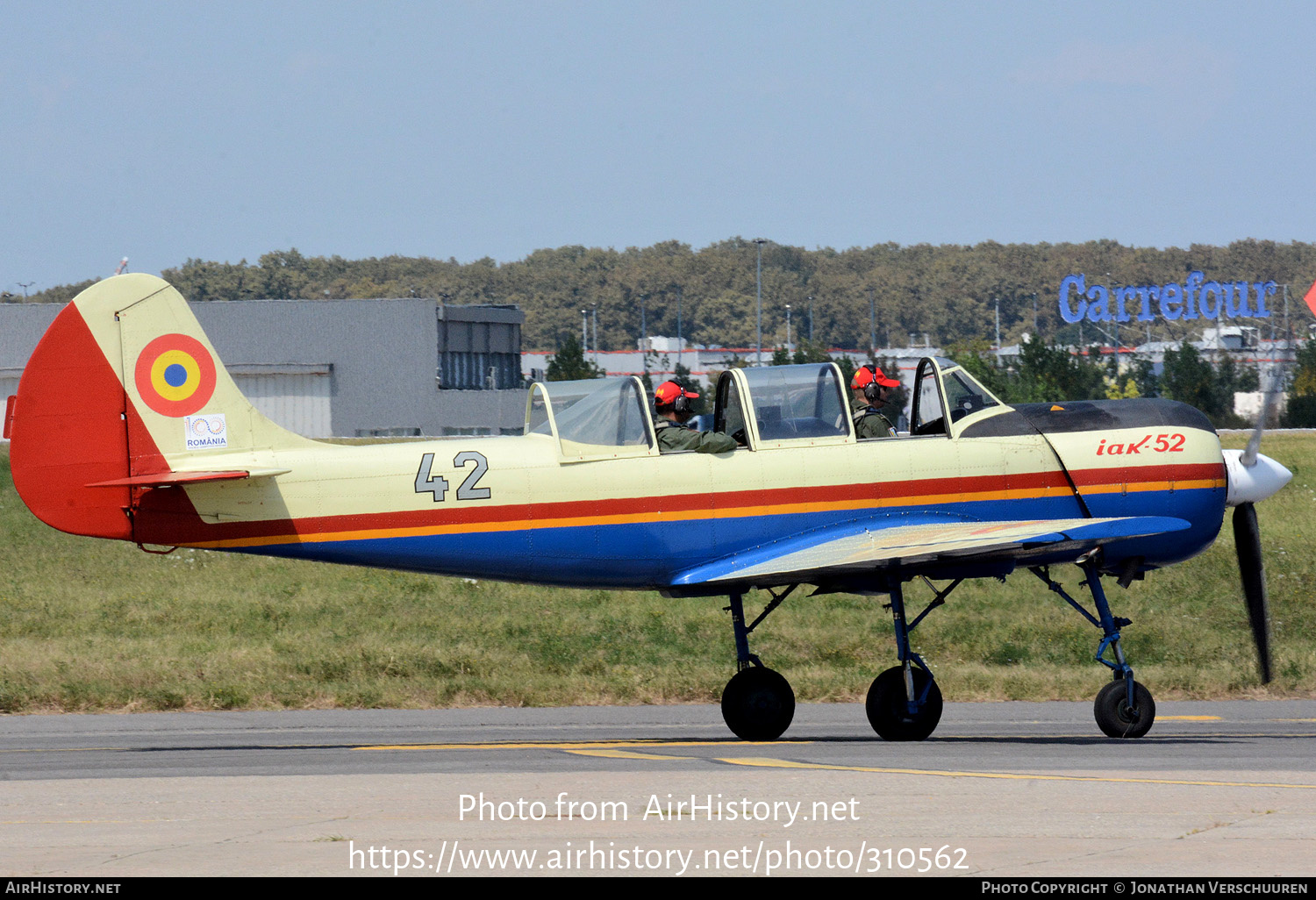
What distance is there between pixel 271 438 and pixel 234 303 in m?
66.9

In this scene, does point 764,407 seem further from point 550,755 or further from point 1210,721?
point 1210,721

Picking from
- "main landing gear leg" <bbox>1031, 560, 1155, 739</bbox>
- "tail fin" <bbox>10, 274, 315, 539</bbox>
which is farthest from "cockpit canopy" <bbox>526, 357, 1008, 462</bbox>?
"tail fin" <bbox>10, 274, 315, 539</bbox>

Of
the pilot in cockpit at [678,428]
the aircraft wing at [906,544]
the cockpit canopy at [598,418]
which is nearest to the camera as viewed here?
the aircraft wing at [906,544]

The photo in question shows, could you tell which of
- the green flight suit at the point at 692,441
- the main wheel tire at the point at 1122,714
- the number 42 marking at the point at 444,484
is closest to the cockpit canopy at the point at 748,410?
the green flight suit at the point at 692,441

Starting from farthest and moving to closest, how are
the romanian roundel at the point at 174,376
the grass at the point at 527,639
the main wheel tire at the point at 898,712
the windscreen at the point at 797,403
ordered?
the grass at the point at 527,639, the main wheel tire at the point at 898,712, the windscreen at the point at 797,403, the romanian roundel at the point at 174,376

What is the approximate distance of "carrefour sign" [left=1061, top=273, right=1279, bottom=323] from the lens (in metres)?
87.9

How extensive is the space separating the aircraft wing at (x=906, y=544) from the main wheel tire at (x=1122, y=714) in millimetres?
1331

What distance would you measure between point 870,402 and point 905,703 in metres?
2.72

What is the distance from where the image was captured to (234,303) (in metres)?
75.8

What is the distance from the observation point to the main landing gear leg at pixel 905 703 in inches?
488

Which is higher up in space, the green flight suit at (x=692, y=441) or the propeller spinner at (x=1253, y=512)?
the green flight suit at (x=692, y=441)

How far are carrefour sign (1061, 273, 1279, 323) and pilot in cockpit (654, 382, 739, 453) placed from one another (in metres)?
78.1

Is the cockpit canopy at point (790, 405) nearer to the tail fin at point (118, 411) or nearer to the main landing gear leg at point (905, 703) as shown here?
the main landing gear leg at point (905, 703)

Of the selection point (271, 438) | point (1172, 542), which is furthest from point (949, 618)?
point (271, 438)
